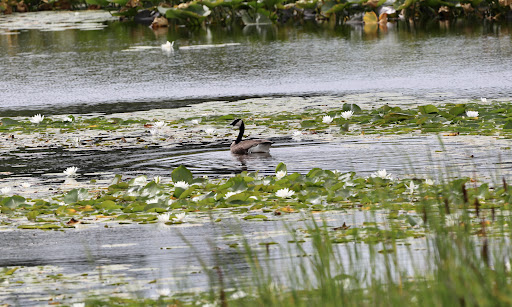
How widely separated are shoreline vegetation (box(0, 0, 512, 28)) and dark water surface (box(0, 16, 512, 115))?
1236 mm

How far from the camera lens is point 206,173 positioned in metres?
7.62

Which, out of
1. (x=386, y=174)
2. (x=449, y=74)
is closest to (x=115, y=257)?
(x=386, y=174)

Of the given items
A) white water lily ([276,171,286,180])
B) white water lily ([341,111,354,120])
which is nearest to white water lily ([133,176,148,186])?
white water lily ([276,171,286,180])

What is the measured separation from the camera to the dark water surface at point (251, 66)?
491 inches

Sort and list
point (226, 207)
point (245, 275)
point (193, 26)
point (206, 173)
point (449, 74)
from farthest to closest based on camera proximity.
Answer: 1. point (193, 26)
2. point (449, 74)
3. point (206, 173)
4. point (226, 207)
5. point (245, 275)

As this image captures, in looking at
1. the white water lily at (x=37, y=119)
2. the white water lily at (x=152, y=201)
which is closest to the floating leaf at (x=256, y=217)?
the white water lily at (x=152, y=201)

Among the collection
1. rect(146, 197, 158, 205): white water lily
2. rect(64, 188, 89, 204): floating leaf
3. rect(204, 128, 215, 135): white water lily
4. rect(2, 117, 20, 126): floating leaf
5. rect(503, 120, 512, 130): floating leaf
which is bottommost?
rect(204, 128, 215, 135): white water lily

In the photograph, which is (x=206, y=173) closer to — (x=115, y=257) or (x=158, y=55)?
(x=115, y=257)

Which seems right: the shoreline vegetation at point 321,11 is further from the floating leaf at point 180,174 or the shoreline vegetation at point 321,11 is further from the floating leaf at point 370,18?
the floating leaf at point 180,174

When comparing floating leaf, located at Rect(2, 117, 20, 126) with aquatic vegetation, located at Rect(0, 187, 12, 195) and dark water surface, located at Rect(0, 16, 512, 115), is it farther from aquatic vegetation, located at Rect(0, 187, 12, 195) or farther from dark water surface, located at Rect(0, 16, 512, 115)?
aquatic vegetation, located at Rect(0, 187, 12, 195)

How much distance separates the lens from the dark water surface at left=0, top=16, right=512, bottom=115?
491 inches

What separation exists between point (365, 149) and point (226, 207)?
2305 mm

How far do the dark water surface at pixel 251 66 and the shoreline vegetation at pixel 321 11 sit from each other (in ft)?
4.05

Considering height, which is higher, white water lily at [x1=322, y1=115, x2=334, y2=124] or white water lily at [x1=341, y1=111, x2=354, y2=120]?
white water lily at [x1=341, y1=111, x2=354, y2=120]
